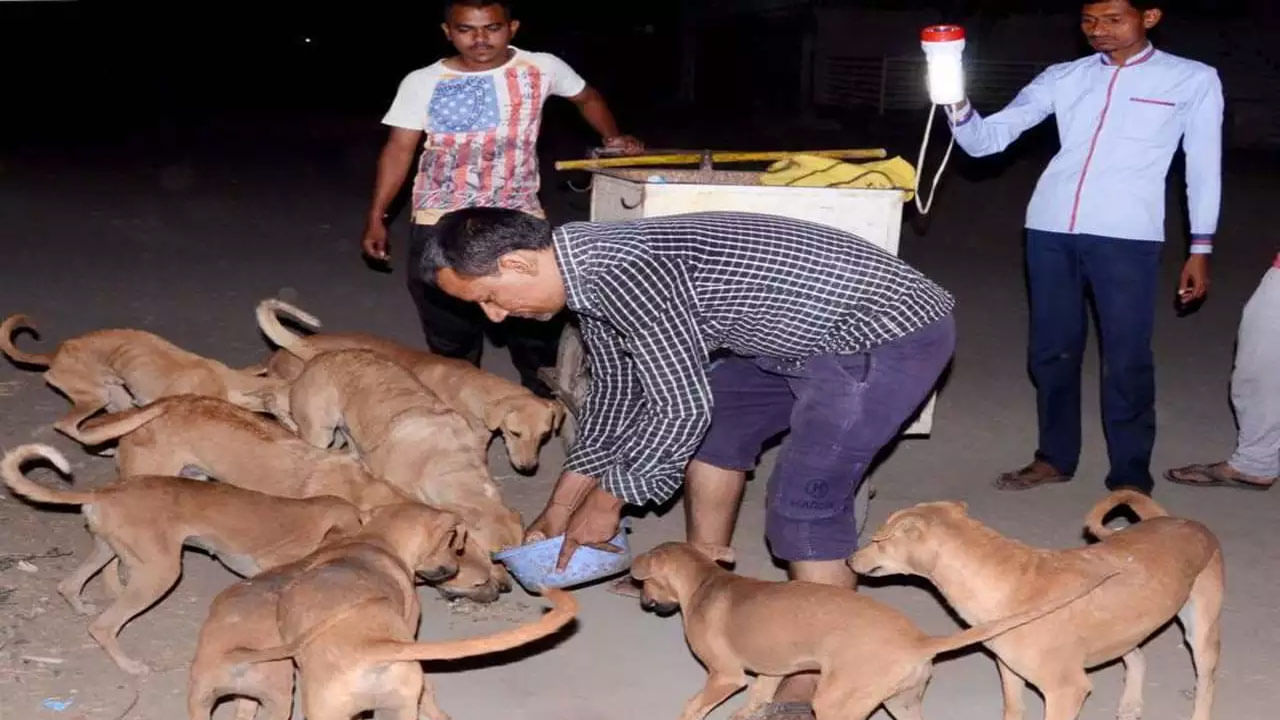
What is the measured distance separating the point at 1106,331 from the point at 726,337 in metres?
2.72

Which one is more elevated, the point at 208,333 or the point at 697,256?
the point at 697,256

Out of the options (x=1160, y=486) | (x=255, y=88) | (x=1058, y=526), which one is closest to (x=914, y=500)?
(x=1058, y=526)

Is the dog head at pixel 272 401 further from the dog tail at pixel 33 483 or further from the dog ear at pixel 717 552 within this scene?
the dog ear at pixel 717 552

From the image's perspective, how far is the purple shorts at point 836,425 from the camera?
4.54 meters

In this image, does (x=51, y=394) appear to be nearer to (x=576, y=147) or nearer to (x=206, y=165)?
(x=206, y=165)

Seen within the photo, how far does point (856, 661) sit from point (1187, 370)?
6150mm

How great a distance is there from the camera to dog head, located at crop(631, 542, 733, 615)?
191 inches

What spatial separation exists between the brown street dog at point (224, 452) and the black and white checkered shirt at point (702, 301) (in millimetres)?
1588

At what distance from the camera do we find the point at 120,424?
5801 mm

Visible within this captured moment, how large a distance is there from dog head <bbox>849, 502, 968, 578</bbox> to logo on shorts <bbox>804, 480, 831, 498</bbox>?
0.73 feet

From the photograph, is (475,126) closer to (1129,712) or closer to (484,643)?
(484,643)

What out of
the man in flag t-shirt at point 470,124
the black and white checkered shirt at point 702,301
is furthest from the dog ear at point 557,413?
the black and white checkered shirt at point 702,301

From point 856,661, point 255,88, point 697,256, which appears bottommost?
point 255,88

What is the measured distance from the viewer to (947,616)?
5707 mm
